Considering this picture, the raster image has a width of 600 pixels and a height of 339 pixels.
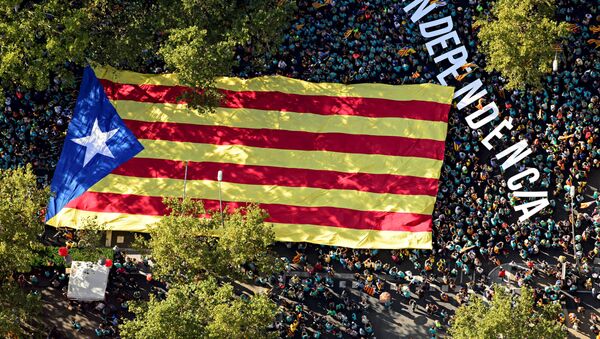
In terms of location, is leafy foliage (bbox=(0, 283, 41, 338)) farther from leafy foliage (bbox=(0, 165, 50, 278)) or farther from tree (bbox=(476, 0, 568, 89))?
tree (bbox=(476, 0, 568, 89))

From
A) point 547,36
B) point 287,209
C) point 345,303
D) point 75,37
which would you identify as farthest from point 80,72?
point 547,36

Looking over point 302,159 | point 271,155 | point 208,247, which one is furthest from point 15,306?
point 302,159

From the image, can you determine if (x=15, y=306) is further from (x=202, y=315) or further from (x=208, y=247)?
(x=208, y=247)

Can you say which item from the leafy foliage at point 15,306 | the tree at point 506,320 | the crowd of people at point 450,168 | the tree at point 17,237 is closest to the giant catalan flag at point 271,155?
the crowd of people at point 450,168

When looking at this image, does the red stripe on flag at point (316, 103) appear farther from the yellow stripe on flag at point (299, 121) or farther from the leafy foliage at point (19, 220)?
the leafy foliage at point (19, 220)

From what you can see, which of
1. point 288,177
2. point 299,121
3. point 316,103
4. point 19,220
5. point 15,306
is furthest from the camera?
point 316,103

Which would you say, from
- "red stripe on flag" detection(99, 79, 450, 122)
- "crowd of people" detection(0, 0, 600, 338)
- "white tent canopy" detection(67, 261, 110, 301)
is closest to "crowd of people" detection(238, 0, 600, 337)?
"crowd of people" detection(0, 0, 600, 338)
